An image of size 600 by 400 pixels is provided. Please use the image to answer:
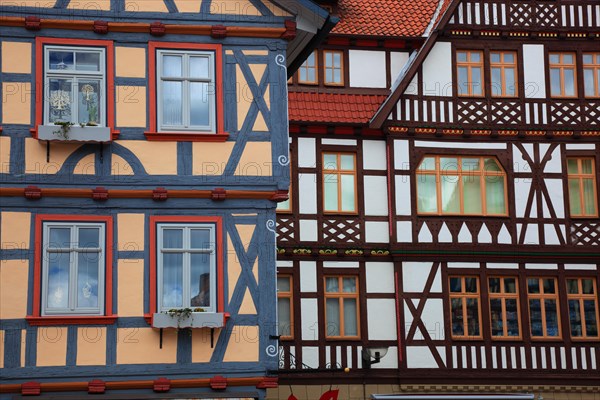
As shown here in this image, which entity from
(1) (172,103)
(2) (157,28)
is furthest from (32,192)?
(2) (157,28)

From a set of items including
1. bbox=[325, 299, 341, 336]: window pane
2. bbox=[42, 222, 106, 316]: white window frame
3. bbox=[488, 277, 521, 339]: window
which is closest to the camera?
bbox=[42, 222, 106, 316]: white window frame

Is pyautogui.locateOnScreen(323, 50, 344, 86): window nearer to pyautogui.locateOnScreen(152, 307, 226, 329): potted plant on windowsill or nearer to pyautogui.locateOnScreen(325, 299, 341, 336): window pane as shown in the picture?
pyautogui.locateOnScreen(325, 299, 341, 336): window pane

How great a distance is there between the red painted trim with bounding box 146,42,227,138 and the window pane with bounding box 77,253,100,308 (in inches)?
88.4

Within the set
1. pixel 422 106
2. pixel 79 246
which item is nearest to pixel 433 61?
pixel 422 106

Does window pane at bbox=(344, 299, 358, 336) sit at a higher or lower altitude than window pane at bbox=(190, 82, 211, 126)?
lower

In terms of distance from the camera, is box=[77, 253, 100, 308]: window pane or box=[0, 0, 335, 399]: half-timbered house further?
box=[77, 253, 100, 308]: window pane

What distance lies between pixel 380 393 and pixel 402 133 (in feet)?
20.0

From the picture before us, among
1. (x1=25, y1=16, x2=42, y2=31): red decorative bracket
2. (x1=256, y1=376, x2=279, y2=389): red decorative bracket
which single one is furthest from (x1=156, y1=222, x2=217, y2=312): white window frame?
(x1=25, y1=16, x2=42, y2=31): red decorative bracket

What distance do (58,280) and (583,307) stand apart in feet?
46.3

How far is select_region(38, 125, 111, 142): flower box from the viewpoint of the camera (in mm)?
20328

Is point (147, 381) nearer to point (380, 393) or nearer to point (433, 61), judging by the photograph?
point (380, 393)

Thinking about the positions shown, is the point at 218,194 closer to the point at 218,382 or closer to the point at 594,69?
the point at 218,382

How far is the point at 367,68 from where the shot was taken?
3056 cm

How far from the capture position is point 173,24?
2127cm
